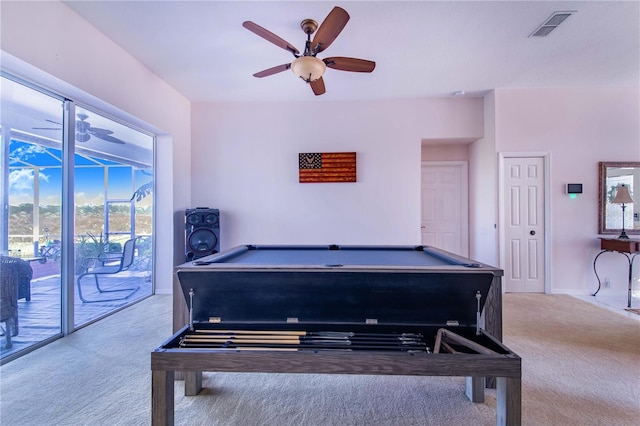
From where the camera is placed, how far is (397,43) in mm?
2771

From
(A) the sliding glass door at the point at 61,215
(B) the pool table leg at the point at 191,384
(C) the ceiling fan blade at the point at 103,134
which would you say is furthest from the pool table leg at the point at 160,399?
(C) the ceiling fan blade at the point at 103,134

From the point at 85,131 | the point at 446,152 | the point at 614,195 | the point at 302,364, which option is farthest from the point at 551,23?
the point at 85,131

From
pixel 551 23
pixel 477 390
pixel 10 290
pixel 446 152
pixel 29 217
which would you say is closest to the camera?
pixel 477 390

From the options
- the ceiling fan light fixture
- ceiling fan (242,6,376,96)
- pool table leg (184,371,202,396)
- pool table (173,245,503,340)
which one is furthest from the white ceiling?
pool table leg (184,371,202,396)

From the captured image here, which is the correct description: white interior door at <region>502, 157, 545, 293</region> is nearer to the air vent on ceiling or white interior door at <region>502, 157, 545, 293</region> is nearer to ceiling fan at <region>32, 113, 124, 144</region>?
the air vent on ceiling

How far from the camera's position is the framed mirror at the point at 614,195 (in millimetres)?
3807

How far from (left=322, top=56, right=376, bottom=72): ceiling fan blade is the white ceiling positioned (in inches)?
16.4

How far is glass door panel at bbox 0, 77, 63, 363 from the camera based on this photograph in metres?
2.23

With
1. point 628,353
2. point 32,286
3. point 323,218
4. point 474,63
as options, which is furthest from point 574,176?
point 32,286

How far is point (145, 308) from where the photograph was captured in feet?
11.0

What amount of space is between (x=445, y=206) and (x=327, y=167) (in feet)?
7.41

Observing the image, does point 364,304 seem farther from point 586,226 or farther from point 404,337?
point 586,226

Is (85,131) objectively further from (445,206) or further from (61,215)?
(445,206)

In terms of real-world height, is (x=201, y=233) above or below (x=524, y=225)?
below
